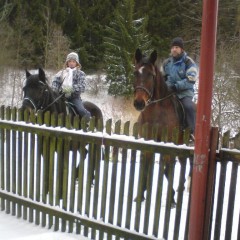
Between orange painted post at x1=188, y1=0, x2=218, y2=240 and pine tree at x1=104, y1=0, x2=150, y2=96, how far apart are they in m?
24.4

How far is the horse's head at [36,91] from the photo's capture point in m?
6.80

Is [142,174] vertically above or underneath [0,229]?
above

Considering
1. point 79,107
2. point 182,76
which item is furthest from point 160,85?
point 79,107

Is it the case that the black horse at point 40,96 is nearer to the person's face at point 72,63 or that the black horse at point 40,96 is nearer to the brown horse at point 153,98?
the person's face at point 72,63

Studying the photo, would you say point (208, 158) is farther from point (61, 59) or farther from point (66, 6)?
point (66, 6)

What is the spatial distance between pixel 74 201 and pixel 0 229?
109cm

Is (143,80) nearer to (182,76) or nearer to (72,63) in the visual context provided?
(182,76)

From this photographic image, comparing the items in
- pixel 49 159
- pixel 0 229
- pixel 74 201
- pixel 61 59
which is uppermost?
pixel 61 59

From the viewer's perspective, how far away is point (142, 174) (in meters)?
4.21

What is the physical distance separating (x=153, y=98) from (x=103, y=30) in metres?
27.1

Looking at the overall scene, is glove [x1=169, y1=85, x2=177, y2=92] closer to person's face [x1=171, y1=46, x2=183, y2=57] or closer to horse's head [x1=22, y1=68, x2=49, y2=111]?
person's face [x1=171, y1=46, x2=183, y2=57]

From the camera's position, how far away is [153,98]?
639 centimetres

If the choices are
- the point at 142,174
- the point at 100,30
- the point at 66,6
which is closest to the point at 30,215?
the point at 142,174

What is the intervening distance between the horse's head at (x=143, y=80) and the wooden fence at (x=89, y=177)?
4.04ft
